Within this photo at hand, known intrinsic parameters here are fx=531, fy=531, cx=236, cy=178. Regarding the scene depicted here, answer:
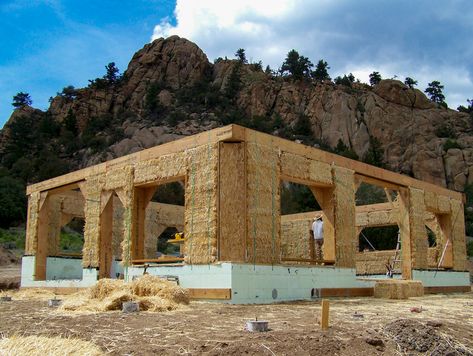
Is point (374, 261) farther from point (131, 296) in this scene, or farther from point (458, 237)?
point (131, 296)

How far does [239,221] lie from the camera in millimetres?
12312

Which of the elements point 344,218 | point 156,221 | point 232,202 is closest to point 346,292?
point 344,218

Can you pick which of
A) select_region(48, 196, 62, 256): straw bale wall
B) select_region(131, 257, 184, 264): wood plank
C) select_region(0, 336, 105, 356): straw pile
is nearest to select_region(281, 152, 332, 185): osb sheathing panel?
select_region(131, 257, 184, 264): wood plank

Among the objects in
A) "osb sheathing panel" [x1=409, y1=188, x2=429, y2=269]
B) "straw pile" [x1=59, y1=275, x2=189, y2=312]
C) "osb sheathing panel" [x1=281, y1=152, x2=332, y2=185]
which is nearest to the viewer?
"straw pile" [x1=59, y1=275, x2=189, y2=312]

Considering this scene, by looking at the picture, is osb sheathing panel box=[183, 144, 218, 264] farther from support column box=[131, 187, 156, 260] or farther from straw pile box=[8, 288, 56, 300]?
straw pile box=[8, 288, 56, 300]

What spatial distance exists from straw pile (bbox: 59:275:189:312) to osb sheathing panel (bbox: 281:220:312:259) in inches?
542

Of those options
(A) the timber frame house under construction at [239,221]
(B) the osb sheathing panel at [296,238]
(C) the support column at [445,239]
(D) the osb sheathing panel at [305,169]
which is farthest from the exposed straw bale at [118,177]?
(C) the support column at [445,239]

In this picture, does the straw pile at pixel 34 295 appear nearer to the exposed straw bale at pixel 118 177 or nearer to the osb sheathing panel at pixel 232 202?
the exposed straw bale at pixel 118 177

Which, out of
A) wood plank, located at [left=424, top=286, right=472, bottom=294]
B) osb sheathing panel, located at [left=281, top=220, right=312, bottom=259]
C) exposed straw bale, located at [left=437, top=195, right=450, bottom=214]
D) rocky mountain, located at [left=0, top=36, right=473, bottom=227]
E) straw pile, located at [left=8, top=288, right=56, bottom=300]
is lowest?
wood plank, located at [left=424, top=286, right=472, bottom=294]

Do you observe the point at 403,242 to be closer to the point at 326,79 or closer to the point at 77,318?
the point at 77,318

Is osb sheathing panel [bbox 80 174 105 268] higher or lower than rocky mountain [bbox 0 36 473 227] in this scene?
lower

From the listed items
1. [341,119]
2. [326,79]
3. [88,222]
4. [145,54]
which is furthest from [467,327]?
[145,54]

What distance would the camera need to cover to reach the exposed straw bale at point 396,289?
14.7 m

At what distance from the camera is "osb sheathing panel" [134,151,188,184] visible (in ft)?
44.7
